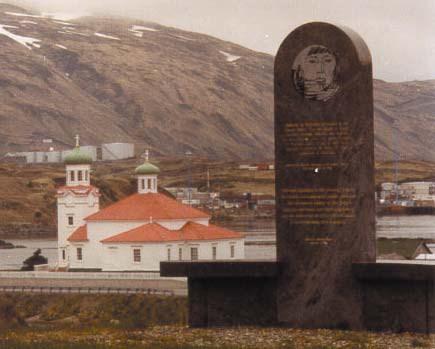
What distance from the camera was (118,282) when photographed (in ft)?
228

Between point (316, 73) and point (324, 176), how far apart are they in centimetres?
184

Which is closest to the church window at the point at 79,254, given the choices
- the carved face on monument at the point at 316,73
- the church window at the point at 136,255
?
the church window at the point at 136,255

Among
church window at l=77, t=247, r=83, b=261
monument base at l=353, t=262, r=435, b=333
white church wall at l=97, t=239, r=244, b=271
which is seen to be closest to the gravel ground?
monument base at l=353, t=262, r=435, b=333

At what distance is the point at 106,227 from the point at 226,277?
57.9 metres

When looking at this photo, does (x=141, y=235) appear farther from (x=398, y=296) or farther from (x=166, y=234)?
(x=398, y=296)

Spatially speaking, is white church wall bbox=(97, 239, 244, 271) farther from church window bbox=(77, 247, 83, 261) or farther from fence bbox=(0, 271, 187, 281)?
fence bbox=(0, 271, 187, 281)

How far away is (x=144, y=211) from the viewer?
82.7 m

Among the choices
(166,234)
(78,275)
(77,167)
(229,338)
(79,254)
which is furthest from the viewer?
(77,167)

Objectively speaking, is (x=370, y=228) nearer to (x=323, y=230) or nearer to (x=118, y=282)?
(x=323, y=230)

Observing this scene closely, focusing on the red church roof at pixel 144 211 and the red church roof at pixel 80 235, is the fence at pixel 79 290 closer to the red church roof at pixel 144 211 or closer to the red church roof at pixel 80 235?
the red church roof at pixel 144 211

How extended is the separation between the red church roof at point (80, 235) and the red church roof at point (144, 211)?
1324 millimetres

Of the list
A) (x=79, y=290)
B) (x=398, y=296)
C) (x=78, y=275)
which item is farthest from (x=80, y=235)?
(x=398, y=296)

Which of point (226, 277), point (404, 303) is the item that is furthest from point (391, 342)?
point (226, 277)

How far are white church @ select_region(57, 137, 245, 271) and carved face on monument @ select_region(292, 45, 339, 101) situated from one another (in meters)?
56.3
